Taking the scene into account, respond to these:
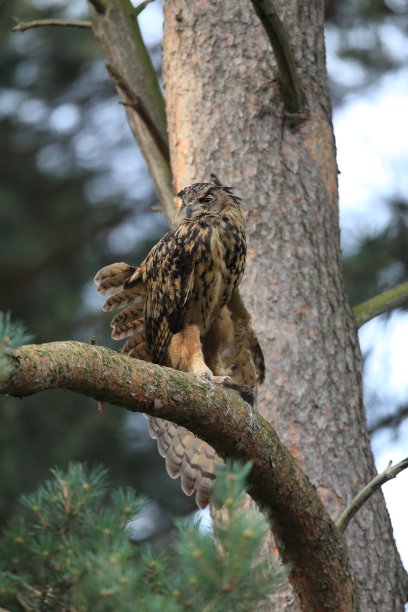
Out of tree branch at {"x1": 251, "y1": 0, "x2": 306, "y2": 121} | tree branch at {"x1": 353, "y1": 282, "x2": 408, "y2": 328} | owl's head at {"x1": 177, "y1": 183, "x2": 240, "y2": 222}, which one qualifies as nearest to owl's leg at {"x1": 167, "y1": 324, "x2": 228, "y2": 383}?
owl's head at {"x1": 177, "y1": 183, "x2": 240, "y2": 222}

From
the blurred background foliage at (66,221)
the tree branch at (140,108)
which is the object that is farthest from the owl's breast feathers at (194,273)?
the blurred background foliage at (66,221)

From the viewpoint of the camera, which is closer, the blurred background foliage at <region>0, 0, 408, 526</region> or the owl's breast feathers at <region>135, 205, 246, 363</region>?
the owl's breast feathers at <region>135, 205, 246, 363</region>

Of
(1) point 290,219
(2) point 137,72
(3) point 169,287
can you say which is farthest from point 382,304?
(2) point 137,72

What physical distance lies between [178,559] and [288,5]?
3.19 metres

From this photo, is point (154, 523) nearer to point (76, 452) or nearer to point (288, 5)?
point (76, 452)

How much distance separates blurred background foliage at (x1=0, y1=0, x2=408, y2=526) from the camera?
28.8 feet

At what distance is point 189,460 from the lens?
4320 mm

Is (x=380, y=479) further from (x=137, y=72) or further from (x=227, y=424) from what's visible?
(x=137, y=72)

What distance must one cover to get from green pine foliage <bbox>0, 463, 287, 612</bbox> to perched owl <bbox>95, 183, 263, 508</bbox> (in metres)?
1.40

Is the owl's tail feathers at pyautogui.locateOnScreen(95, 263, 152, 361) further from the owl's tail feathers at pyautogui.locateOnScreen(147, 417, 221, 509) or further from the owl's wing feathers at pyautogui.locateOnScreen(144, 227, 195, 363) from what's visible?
the owl's tail feathers at pyautogui.locateOnScreen(147, 417, 221, 509)

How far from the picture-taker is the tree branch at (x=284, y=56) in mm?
4148

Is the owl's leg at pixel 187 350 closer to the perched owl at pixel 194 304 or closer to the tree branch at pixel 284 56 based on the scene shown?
the perched owl at pixel 194 304

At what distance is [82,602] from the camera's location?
2.25 meters

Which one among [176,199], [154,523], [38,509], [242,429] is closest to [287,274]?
[176,199]
